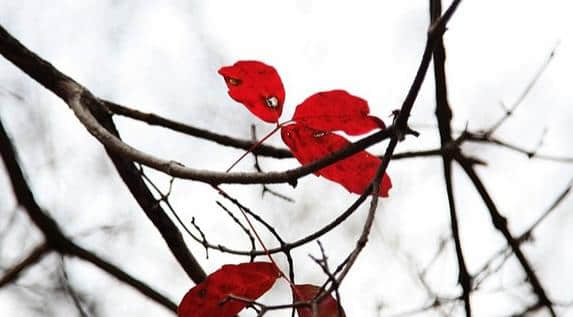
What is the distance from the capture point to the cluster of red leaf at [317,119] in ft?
2.62

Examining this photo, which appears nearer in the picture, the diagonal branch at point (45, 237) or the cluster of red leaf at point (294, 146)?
the cluster of red leaf at point (294, 146)

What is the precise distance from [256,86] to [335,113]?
0.12 m

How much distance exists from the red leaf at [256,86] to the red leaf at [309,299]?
0.70ft

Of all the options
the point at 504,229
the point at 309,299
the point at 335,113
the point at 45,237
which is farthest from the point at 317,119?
the point at 45,237

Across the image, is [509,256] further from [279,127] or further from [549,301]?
[279,127]

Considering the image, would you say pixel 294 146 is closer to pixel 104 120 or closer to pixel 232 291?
pixel 232 291

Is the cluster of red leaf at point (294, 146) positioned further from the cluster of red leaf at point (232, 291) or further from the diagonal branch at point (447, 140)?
the diagonal branch at point (447, 140)

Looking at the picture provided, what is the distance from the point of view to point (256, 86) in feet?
2.85

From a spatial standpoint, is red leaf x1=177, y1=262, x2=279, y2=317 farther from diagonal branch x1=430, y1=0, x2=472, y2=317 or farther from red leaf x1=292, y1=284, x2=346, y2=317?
diagonal branch x1=430, y1=0, x2=472, y2=317

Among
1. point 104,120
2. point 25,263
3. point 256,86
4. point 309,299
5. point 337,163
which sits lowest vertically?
point 309,299

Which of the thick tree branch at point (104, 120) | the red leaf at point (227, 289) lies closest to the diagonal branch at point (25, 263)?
the thick tree branch at point (104, 120)

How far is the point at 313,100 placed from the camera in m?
0.82

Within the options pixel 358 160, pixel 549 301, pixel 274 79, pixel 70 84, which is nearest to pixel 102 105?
pixel 70 84

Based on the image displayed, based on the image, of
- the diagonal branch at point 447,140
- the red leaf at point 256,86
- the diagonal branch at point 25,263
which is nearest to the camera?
the red leaf at point 256,86
